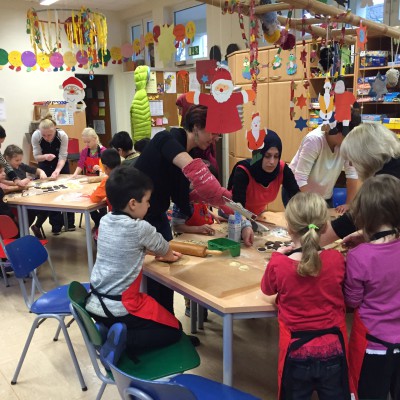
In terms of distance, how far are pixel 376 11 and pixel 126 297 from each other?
186 inches

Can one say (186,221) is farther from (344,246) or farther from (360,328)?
(360,328)

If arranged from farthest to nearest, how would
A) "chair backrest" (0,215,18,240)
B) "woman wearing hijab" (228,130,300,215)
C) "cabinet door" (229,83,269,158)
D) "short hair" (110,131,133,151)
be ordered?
"cabinet door" (229,83,269,158), "short hair" (110,131,133,151), "chair backrest" (0,215,18,240), "woman wearing hijab" (228,130,300,215)

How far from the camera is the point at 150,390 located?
1.11m

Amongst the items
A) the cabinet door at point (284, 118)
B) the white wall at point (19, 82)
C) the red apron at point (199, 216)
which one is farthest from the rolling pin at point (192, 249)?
the white wall at point (19, 82)

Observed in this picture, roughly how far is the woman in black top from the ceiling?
20.8 feet

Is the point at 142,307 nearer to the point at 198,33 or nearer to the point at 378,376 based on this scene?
the point at 378,376

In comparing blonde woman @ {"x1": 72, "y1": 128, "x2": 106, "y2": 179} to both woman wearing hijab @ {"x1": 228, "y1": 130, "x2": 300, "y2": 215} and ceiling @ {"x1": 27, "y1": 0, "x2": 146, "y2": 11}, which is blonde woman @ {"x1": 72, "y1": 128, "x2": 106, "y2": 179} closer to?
woman wearing hijab @ {"x1": 228, "y1": 130, "x2": 300, "y2": 215}

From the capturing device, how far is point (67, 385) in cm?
227

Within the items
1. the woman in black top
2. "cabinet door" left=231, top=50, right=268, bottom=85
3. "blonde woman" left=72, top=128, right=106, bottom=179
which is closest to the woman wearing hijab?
the woman in black top

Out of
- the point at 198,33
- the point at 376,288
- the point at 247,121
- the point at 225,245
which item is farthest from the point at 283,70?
the point at 376,288

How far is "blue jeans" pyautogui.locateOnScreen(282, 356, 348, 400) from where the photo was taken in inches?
57.3

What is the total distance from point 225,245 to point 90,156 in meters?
3.01

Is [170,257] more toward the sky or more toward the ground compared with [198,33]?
more toward the ground

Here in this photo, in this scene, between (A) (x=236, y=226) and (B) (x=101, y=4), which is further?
(B) (x=101, y=4)
